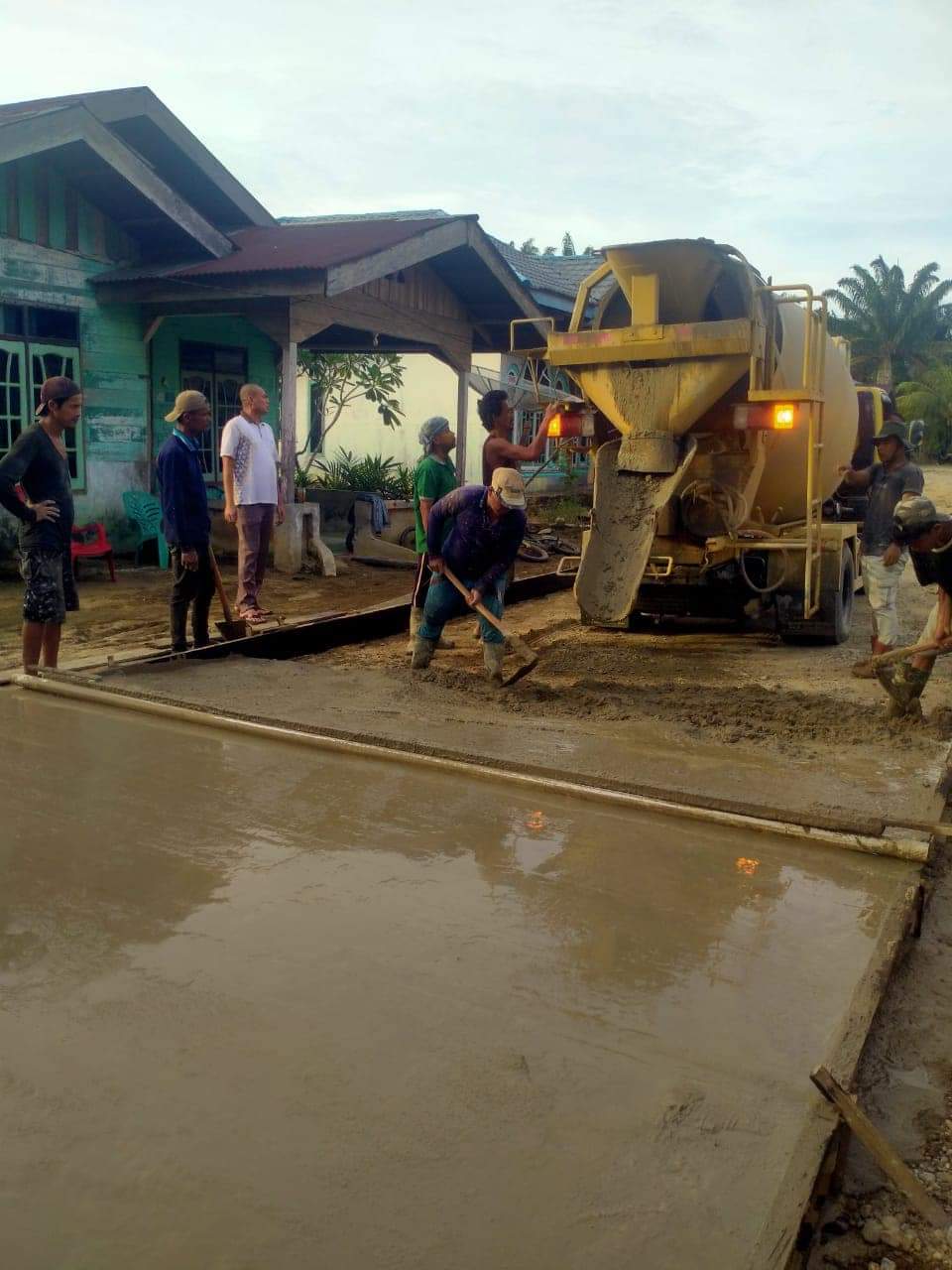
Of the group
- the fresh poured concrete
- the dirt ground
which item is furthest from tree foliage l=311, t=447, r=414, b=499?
the fresh poured concrete

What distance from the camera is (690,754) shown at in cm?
502

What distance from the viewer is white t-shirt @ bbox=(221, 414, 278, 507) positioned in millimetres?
8219

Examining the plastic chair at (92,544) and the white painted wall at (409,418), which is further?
the white painted wall at (409,418)

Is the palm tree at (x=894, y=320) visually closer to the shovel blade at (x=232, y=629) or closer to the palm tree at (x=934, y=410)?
the palm tree at (x=934, y=410)

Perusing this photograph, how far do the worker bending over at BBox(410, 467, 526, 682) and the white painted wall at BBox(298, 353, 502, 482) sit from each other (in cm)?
1493

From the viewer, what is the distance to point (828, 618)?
7902 mm

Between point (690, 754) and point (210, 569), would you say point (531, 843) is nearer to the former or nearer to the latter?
point (690, 754)

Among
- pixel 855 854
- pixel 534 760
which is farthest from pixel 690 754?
pixel 855 854

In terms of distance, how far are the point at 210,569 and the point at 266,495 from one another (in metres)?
1.65

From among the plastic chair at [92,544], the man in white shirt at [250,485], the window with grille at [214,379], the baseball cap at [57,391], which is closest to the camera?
the baseball cap at [57,391]

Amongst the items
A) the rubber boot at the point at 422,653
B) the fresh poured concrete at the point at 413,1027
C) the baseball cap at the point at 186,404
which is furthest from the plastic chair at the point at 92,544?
the fresh poured concrete at the point at 413,1027

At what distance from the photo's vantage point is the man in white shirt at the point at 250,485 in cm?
819

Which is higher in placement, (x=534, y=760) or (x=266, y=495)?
(x=266, y=495)

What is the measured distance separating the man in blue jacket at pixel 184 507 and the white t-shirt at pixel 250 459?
1356 millimetres
